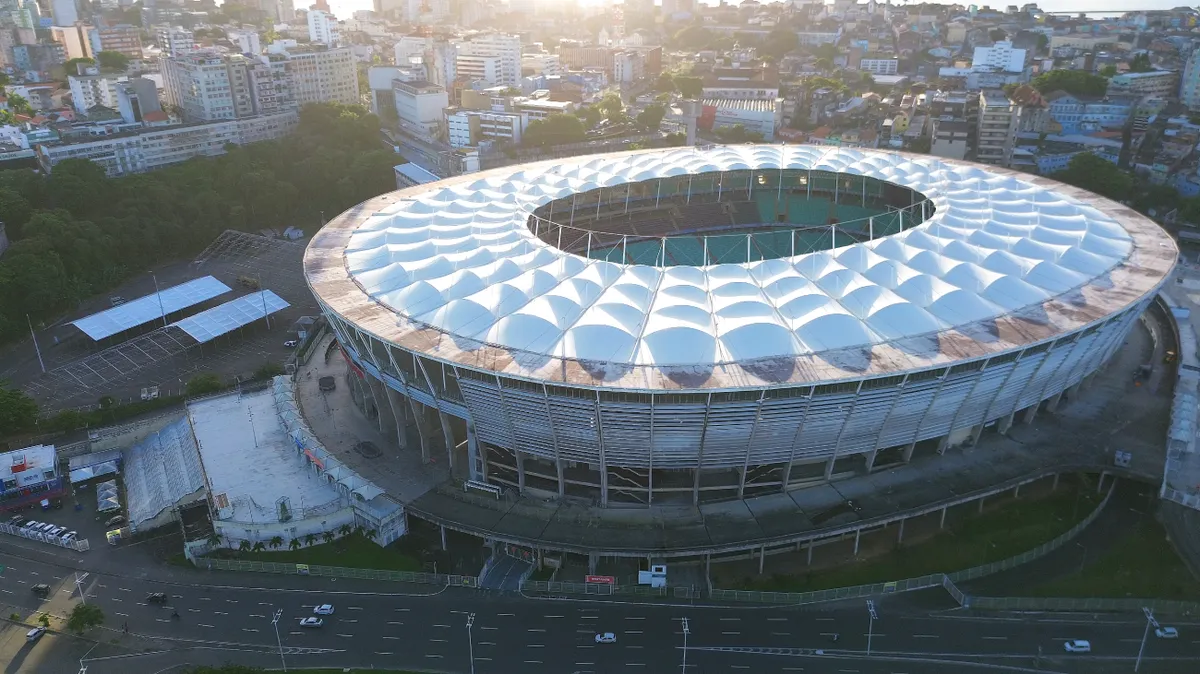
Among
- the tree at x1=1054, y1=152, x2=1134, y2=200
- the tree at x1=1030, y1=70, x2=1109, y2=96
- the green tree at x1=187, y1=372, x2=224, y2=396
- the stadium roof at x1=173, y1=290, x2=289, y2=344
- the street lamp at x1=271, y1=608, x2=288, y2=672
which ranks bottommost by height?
the street lamp at x1=271, y1=608, x2=288, y2=672

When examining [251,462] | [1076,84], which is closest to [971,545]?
[251,462]

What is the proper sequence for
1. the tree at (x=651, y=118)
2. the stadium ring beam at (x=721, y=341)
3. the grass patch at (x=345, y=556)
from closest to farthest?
the stadium ring beam at (x=721, y=341)
the grass patch at (x=345, y=556)
the tree at (x=651, y=118)

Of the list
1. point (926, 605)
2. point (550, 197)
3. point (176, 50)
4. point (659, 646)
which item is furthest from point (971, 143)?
point (176, 50)

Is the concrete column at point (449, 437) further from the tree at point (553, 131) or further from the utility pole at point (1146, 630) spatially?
the tree at point (553, 131)

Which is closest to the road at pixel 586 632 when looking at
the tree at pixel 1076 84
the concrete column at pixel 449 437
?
the concrete column at pixel 449 437

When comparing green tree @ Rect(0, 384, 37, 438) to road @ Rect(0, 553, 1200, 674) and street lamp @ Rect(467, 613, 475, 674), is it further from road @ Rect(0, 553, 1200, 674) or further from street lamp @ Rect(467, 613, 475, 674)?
street lamp @ Rect(467, 613, 475, 674)

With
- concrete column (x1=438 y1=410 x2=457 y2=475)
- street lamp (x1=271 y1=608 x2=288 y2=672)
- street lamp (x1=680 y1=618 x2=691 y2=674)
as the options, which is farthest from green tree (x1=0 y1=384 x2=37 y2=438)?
street lamp (x1=680 y1=618 x2=691 y2=674)
